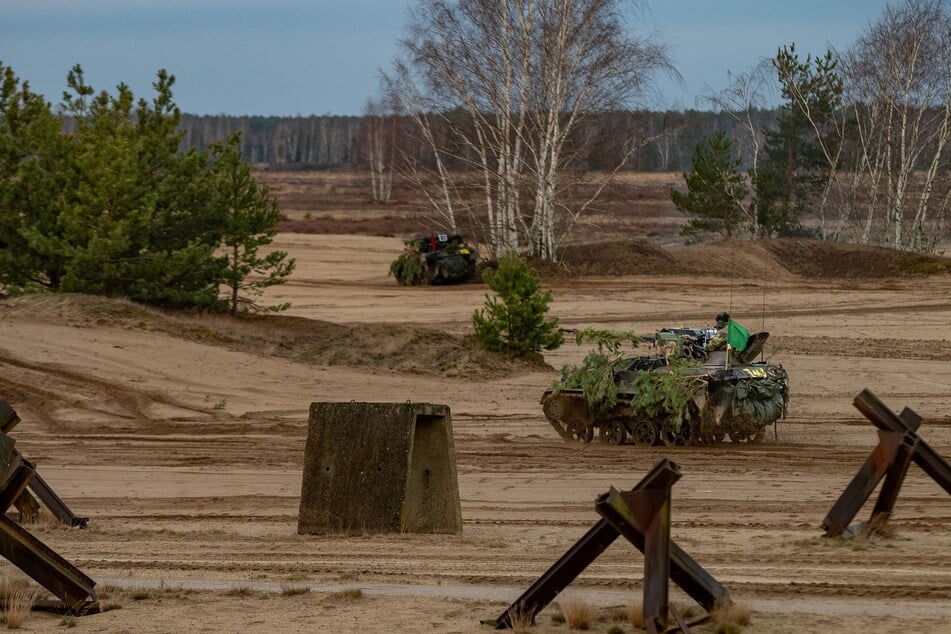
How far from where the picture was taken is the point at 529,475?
14.9 m

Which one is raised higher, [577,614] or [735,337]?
[735,337]

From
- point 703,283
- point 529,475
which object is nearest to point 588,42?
point 703,283

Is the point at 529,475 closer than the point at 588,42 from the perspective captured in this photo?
Yes

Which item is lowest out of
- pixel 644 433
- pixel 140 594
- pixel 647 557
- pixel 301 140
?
pixel 644 433

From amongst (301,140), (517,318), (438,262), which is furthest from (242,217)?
(301,140)

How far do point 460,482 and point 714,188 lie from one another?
31.1 metres

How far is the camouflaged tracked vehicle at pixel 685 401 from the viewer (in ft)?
54.3

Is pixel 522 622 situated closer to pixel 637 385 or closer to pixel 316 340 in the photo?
pixel 637 385

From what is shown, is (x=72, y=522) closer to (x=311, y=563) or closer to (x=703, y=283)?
(x=311, y=563)

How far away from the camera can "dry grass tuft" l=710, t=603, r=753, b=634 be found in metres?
6.91

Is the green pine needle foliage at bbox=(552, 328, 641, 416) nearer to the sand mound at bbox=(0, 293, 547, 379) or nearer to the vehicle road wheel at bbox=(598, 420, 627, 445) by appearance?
the vehicle road wheel at bbox=(598, 420, 627, 445)

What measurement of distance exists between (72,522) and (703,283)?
28.1 metres

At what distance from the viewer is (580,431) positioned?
17.8 meters

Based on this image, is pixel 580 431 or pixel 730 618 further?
pixel 580 431
